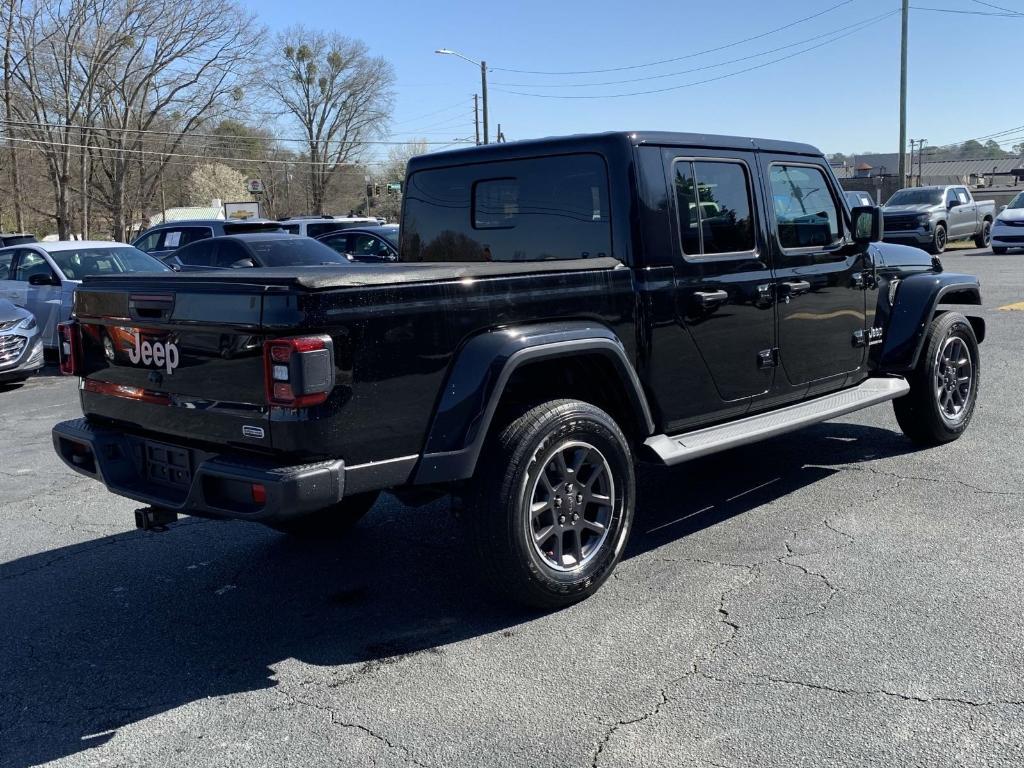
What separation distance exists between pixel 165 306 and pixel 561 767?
2.27 m

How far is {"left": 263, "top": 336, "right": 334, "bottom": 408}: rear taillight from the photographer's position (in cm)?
329

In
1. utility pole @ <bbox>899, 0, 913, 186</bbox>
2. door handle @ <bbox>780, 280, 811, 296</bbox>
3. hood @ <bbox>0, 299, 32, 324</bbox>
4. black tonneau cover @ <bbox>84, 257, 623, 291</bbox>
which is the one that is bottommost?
hood @ <bbox>0, 299, 32, 324</bbox>

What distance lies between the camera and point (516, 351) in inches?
149

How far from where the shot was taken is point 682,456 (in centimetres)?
447

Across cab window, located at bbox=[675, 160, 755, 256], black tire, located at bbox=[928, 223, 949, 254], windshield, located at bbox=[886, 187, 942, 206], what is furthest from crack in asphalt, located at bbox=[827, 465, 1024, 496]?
windshield, located at bbox=[886, 187, 942, 206]

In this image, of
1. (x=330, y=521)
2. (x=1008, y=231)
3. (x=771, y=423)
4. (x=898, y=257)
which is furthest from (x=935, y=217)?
(x=330, y=521)

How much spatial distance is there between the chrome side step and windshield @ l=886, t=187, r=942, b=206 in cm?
2192

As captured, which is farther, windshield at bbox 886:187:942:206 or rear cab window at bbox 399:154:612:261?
windshield at bbox 886:187:942:206

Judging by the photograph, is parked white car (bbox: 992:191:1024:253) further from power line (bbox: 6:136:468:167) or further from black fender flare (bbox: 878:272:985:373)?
power line (bbox: 6:136:468:167)

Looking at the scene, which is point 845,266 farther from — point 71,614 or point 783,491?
point 71,614

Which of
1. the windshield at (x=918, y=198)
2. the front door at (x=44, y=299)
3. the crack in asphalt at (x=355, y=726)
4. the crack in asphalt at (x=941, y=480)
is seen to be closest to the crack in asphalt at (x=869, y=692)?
the crack in asphalt at (x=355, y=726)

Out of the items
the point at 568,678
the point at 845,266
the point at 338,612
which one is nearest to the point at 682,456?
the point at 568,678

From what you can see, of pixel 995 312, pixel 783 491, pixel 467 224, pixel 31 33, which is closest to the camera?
pixel 467 224

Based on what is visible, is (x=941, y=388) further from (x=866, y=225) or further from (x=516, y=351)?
(x=516, y=351)
